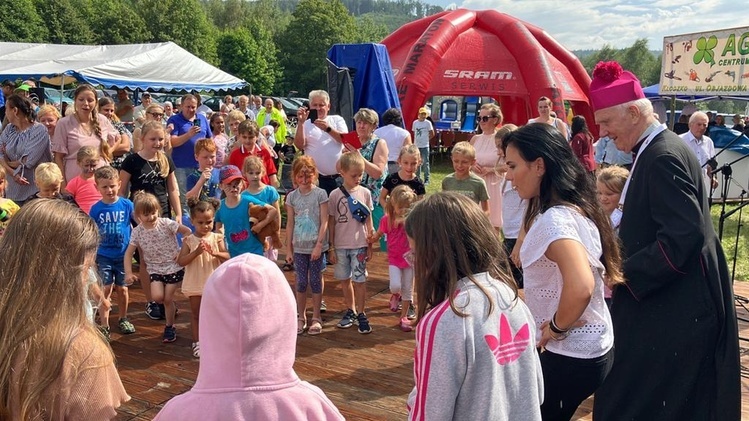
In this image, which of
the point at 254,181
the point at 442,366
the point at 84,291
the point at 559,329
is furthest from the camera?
the point at 254,181

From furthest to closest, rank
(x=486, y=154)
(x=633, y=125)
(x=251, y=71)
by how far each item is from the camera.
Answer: (x=251, y=71) < (x=486, y=154) < (x=633, y=125)

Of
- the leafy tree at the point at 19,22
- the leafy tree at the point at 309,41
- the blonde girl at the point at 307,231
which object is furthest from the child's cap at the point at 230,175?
the leafy tree at the point at 309,41

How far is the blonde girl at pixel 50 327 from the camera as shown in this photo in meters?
1.69

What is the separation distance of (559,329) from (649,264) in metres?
0.60

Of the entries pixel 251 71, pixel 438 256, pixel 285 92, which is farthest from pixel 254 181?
pixel 285 92

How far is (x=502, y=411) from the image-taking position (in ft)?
5.96

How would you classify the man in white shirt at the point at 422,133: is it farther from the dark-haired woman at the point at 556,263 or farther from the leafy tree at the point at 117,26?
the leafy tree at the point at 117,26

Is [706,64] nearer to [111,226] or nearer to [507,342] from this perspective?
[111,226]

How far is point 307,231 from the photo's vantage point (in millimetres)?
5270

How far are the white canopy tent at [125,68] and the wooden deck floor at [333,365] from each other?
9792 mm

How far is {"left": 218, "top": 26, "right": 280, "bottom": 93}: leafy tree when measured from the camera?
69062 millimetres

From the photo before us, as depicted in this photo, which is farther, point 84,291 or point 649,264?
point 649,264

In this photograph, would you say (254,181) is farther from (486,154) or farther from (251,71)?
(251,71)

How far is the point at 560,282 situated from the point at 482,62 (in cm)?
1351
